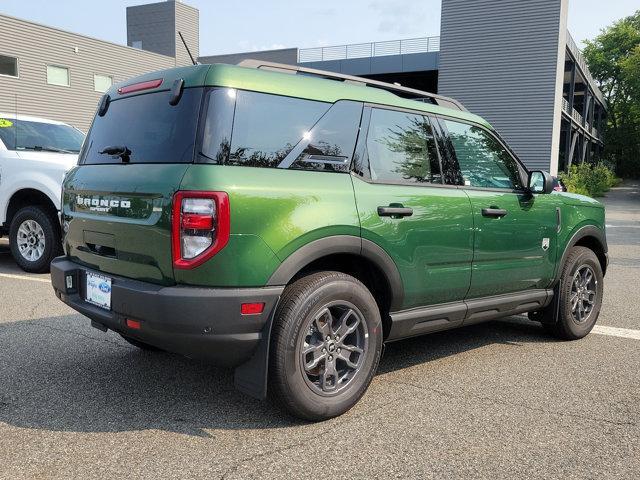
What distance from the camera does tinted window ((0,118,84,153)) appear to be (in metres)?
7.65

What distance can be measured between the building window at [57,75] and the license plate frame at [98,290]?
68.6 feet

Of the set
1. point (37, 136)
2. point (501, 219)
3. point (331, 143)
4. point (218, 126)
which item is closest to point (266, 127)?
point (218, 126)

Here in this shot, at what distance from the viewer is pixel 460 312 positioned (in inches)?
154

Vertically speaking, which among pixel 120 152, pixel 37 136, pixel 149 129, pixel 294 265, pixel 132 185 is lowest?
Answer: pixel 294 265

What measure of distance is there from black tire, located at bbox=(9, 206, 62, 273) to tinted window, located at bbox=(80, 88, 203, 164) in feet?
12.6

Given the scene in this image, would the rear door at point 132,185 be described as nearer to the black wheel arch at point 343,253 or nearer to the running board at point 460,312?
the black wheel arch at point 343,253

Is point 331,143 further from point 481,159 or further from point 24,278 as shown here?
point 24,278

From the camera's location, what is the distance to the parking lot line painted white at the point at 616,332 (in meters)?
5.11

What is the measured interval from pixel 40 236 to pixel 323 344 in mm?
5393

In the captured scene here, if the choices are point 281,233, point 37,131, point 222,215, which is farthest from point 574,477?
point 37,131

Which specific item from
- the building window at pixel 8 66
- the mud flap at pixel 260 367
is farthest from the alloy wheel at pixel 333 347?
the building window at pixel 8 66

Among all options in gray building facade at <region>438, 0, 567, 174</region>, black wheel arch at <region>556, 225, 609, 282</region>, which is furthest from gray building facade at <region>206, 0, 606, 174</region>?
black wheel arch at <region>556, 225, 609, 282</region>

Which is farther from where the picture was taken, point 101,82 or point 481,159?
point 101,82

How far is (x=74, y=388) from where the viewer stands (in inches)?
141
